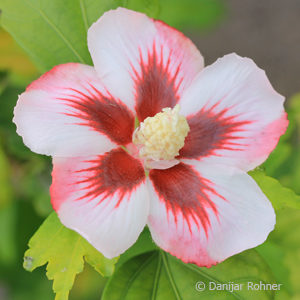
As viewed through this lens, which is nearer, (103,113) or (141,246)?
(103,113)

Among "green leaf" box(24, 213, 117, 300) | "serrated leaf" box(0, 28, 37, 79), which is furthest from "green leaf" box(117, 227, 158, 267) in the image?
"serrated leaf" box(0, 28, 37, 79)

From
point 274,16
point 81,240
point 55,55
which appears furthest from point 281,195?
point 274,16

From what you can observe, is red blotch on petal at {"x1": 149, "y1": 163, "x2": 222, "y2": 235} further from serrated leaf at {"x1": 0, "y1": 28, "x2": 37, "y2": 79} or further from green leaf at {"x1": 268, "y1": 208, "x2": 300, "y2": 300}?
serrated leaf at {"x1": 0, "y1": 28, "x2": 37, "y2": 79}

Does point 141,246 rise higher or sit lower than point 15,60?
lower

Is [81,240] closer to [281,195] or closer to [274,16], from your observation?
[281,195]

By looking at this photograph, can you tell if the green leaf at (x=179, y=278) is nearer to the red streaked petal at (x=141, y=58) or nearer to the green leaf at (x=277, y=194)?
the green leaf at (x=277, y=194)

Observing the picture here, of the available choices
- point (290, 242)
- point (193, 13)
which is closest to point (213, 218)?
point (290, 242)

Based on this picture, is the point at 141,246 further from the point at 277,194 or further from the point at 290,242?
the point at 290,242
